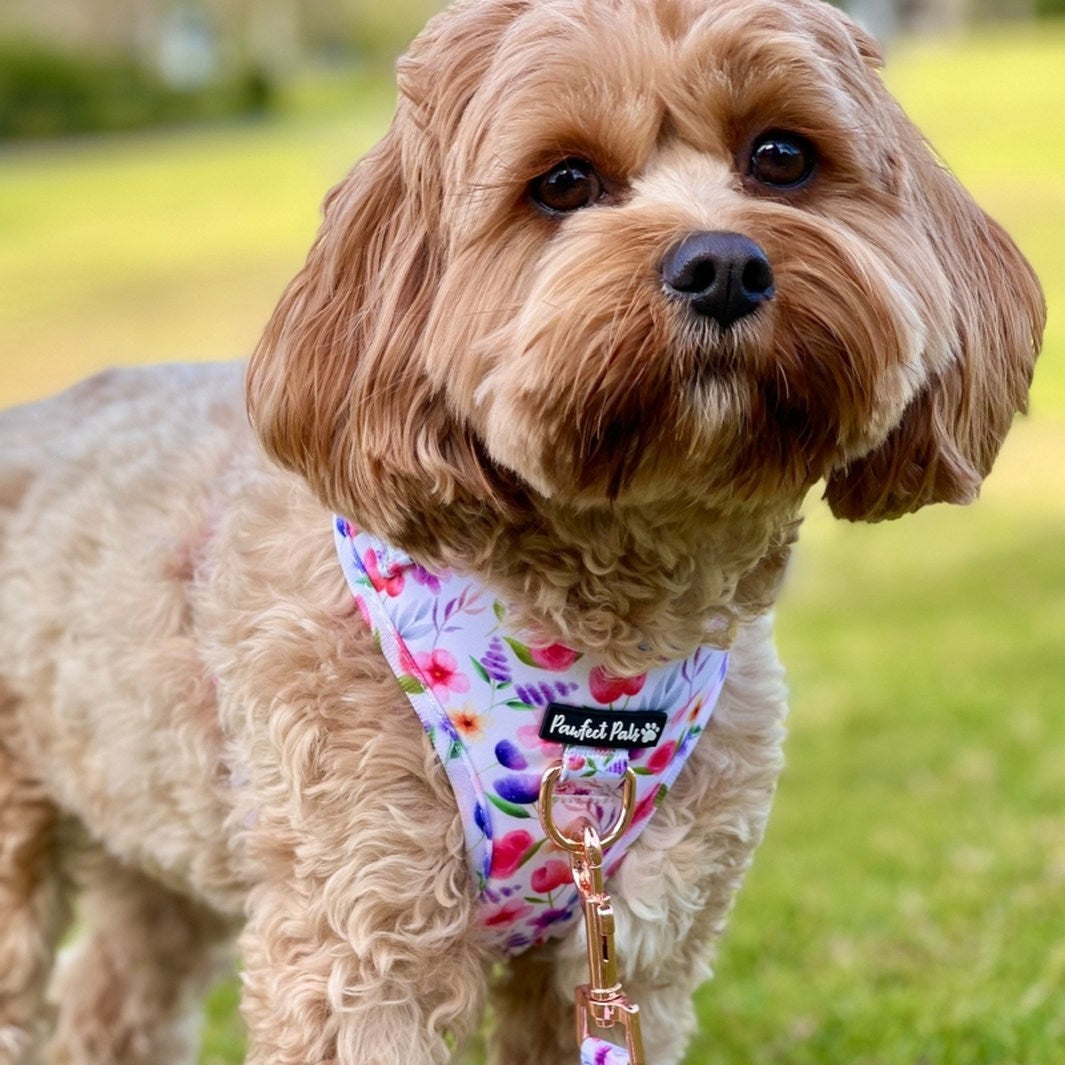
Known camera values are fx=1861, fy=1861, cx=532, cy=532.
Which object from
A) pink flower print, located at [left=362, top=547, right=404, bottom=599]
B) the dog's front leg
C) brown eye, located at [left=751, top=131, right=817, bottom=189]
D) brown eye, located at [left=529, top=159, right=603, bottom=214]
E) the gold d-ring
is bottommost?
the dog's front leg

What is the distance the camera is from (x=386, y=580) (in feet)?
9.71

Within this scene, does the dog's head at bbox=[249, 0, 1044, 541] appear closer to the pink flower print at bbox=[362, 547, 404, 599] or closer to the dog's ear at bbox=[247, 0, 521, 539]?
the dog's ear at bbox=[247, 0, 521, 539]

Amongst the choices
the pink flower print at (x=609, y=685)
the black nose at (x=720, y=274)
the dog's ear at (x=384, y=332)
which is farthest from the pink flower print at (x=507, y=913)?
the black nose at (x=720, y=274)

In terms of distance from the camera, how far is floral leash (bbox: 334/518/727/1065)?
2916mm

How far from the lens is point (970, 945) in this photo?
513 cm

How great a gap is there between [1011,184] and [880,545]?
16.2 meters

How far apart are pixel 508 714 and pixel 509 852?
0.23 m

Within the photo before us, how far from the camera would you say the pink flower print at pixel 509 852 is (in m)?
2.96

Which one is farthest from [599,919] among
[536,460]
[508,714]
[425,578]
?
[536,460]

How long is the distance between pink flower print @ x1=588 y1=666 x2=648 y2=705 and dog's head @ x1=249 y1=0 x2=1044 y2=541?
1.07 feet

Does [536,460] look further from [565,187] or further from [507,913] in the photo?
[507,913]

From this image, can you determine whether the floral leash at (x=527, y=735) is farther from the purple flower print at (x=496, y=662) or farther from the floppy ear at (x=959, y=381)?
the floppy ear at (x=959, y=381)

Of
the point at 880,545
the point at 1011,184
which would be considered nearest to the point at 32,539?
the point at 880,545

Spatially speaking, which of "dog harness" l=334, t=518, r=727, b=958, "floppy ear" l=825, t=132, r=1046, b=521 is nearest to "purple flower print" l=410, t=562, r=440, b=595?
"dog harness" l=334, t=518, r=727, b=958
